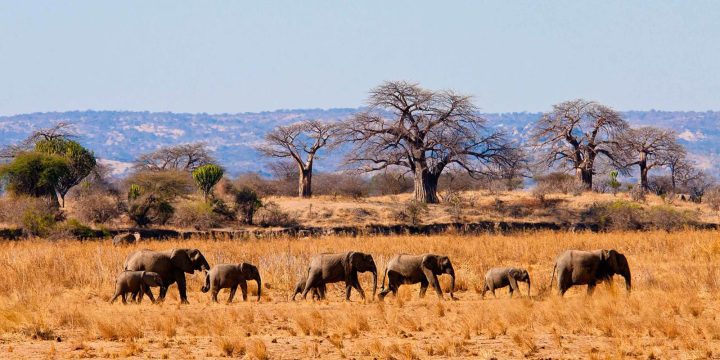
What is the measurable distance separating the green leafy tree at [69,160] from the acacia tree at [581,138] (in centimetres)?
2498

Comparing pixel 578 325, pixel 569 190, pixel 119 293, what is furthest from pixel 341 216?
pixel 578 325

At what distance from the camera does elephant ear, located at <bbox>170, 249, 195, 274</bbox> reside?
20.0 meters

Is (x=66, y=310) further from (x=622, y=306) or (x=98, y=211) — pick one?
(x=98, y=211)

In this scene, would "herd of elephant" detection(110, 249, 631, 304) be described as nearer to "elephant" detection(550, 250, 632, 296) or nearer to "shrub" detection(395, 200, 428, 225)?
"elephant" detection(550, 250, 632, 296)

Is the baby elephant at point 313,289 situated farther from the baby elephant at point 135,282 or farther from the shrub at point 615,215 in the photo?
the shrub at point 615,215

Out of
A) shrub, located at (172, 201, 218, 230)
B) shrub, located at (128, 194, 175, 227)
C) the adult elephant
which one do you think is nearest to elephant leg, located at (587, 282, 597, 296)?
the adult elephant

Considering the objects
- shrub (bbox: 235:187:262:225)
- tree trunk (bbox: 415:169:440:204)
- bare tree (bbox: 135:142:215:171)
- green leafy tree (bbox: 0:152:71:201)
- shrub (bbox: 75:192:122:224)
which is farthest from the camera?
bare tree (bbox: 135:142:215:171)

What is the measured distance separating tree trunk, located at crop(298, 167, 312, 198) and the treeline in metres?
0.06

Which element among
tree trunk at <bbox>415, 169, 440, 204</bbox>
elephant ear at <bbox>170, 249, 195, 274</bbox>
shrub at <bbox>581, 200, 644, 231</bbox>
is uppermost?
elephant ear at <bbox>170, 249, 195, 274</bbox>

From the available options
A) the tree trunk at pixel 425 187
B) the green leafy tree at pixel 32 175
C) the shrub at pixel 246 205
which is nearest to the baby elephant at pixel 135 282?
the shrub at pixel 246 205

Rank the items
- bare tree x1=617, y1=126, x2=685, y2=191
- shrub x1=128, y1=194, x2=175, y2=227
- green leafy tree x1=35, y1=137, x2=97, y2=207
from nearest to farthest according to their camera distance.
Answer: shrub x1=128, y1=194, x2=175, y2=227
green leafy tree x1=35, y1=137, x2=97, y2=207
bare tree x1=617, y1=126, x2=685, y2=191

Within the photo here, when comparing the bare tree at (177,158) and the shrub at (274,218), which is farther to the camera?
the bare tree at (177,158)

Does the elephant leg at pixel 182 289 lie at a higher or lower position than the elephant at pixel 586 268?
lower

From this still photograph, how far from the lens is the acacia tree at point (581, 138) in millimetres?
61250
